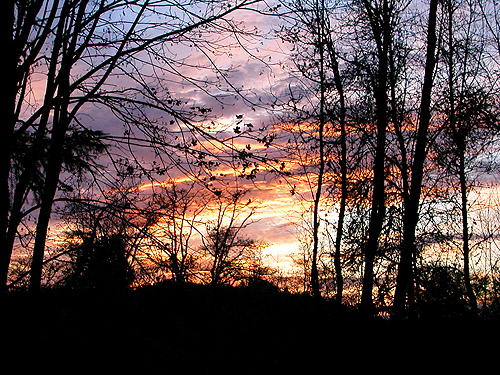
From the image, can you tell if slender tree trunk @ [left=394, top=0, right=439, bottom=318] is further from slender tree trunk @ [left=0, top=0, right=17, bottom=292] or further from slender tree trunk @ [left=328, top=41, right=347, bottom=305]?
slender tree trunk @ [left=0, top=0, right=17, bottom=292]

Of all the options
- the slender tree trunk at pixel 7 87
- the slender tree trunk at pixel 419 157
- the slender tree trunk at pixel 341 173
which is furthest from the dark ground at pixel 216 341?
the slender tree trunk at pixel 341 173

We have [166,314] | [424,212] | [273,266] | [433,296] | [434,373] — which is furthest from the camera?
[273,266]

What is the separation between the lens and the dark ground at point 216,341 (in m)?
6.56

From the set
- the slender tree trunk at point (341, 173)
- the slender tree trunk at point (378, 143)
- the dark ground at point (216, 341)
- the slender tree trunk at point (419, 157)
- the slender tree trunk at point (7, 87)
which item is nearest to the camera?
the slender tree trunk at point (7, 87)

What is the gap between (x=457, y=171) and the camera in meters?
17.5

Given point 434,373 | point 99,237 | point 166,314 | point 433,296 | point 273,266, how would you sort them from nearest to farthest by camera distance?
point 434,373
point 99,237
point 166,314
point 433,296
point 273,266

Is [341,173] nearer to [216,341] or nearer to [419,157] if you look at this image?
[419,157]

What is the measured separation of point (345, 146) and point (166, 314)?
10.4 m

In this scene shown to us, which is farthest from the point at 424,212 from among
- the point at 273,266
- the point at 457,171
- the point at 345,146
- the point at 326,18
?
the point at 273,266

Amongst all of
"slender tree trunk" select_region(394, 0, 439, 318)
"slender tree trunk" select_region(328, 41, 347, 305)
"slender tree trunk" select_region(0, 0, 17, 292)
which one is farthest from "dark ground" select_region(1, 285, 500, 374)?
"slender tree trunk" select_region(328, 41, 347, 305)

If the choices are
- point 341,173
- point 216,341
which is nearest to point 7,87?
point 216,341

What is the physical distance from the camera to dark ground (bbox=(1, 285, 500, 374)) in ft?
21.5

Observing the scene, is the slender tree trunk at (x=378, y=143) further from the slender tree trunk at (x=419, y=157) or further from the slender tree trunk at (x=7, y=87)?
the slender tree trunk at (x=7, y=87)

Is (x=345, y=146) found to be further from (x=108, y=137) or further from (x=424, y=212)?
(x=108, y=137)
